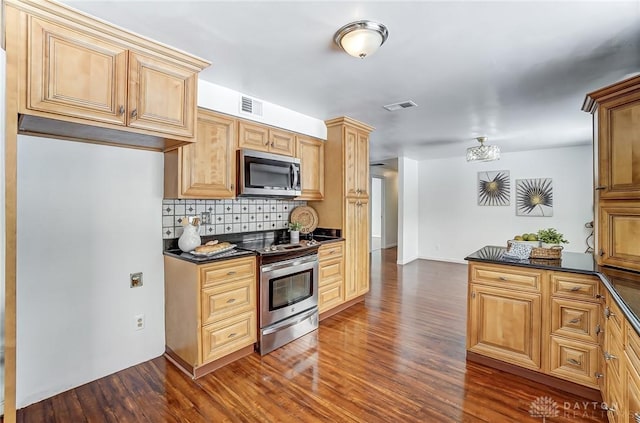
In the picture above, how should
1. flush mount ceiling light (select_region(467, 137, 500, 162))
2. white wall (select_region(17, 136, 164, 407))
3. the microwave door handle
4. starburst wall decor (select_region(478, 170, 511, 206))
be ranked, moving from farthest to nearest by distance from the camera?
starburst wall decor (select_region(478, 170, 511, 206)) → flush mount ceiling light (select_region(467, 137, 500, 162)) → the microwave door handle → white wall (select_region(17, 136, 164, 407))

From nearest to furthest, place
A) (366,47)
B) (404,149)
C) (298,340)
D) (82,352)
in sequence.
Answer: (366,47) → (82,352) → (298,340) → (404,149)

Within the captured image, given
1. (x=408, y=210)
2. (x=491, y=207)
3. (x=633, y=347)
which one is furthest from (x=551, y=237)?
(x=408, y=210)

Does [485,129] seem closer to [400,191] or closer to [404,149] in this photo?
[404,149]

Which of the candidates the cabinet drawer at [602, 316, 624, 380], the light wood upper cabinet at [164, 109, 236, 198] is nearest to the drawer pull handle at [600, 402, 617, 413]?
the cabinet drawer at [602, 316, 624, 380]

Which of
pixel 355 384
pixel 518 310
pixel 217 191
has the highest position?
pixel 217 191

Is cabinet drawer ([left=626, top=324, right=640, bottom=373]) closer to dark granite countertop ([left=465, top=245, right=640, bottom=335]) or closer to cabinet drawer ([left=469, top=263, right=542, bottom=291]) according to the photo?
dark granite countertop ([left=465, top=245, right=640, bottom=335])

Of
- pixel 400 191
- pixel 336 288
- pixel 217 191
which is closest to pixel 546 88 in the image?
pixel 336 288

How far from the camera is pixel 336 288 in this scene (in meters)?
3.68

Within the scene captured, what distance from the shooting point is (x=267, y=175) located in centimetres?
304

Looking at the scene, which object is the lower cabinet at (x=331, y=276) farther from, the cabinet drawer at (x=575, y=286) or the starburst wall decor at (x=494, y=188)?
the starburst wall decor at (x=494, y=188)

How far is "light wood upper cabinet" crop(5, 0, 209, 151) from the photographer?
1.53m

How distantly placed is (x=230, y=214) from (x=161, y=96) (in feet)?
4.72

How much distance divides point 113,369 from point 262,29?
2809 millimetres

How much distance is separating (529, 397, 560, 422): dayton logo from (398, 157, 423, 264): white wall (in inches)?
178
